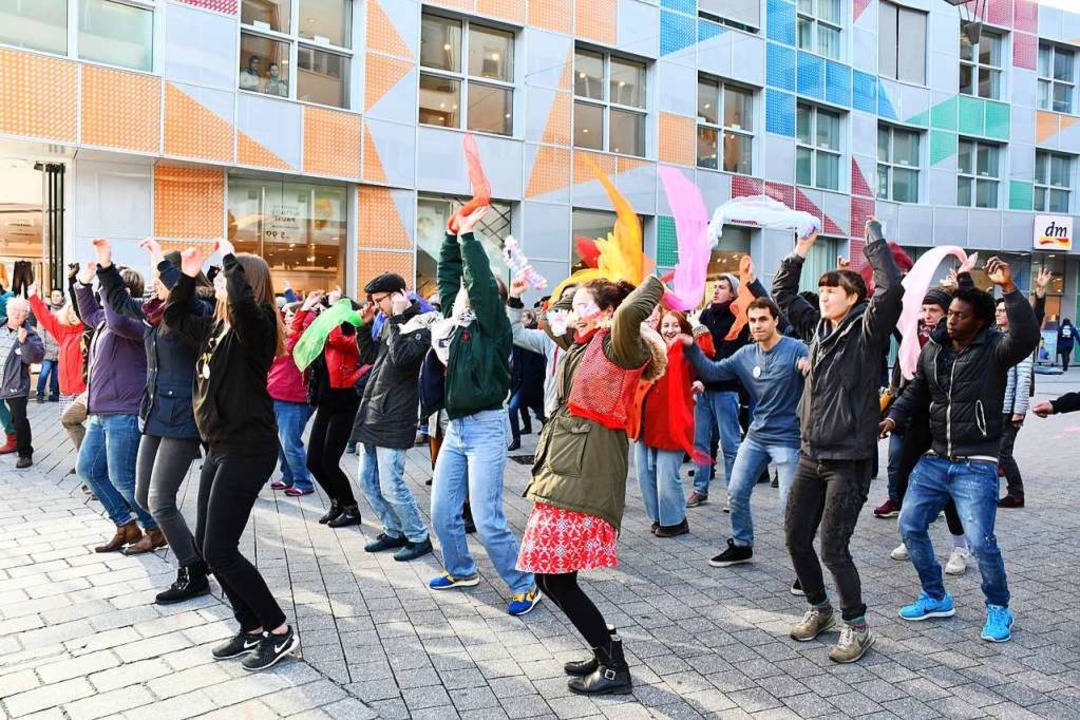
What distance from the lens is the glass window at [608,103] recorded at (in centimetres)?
1912

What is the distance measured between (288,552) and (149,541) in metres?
0.96

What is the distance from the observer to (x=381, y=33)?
16.2 meters

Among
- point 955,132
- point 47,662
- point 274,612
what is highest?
point 955,132

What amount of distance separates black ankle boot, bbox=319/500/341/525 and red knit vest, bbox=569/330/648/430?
3.68m

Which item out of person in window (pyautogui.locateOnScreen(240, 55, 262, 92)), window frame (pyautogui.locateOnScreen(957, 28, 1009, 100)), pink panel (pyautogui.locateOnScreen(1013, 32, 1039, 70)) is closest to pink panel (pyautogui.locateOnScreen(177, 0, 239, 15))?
person in window (pyautogui.locateOnScreen(240, 55, 262, 92))

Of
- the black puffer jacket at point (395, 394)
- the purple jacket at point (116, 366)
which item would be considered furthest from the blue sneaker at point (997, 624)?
the purple jacket at point (116, 366)

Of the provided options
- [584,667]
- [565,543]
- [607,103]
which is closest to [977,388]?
[565,543]

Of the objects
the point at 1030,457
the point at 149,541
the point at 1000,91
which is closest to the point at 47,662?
the point at 149,541

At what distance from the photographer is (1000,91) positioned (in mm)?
28141

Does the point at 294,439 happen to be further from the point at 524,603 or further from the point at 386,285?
the point at 524,603

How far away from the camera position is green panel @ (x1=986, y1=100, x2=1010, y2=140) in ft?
91.0

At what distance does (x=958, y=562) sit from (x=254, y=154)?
12.8m

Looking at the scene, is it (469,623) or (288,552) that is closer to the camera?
(469,623)

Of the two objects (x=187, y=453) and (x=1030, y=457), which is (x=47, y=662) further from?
(x=1030, y=457)
